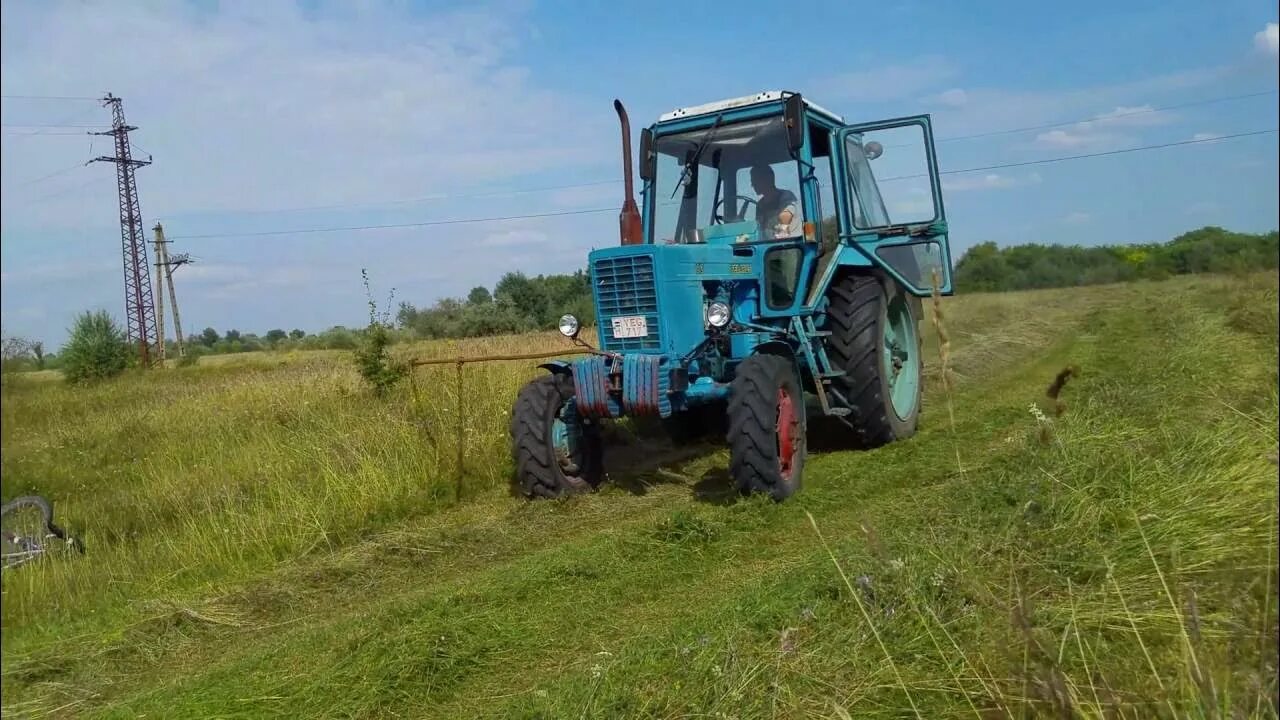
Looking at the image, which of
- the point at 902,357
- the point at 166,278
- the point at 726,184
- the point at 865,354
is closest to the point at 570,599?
the point at 865,354

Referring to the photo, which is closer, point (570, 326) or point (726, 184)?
point (570, 326)

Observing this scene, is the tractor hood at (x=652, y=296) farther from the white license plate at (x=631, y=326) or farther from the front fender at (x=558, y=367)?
the front fender at (x=558, y=367)

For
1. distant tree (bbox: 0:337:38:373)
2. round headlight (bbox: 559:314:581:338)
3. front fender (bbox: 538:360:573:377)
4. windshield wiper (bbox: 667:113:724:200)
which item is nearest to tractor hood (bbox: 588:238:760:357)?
round headlight (bbox: 559:314:581:338)

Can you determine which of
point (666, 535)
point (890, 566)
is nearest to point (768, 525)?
point (666, 535)

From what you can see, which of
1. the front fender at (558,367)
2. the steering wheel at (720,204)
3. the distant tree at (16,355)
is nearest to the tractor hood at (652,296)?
the front fender at (558,367)

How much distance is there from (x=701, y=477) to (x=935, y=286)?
17.7ft

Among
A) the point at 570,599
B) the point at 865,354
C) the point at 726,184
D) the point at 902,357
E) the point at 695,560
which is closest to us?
the point at 570,599

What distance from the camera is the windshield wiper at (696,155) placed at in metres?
7.19

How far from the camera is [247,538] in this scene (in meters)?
6.15

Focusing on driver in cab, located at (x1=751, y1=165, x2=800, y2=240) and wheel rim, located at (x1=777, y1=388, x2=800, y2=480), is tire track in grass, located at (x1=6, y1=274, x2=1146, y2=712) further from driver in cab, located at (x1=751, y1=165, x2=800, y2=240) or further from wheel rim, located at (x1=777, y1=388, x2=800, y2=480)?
driver in cab, located at (x1=751, y1=165, x2=800, y2=240)

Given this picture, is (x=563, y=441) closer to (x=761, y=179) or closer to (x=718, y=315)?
(x=718, y=315)

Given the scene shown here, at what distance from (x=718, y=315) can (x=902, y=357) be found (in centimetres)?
280

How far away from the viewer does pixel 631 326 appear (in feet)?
20.8

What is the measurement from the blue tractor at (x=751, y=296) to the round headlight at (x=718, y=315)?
1 centimetres
